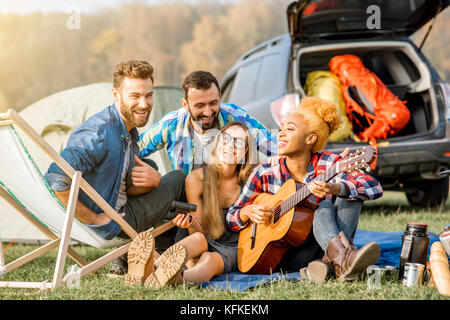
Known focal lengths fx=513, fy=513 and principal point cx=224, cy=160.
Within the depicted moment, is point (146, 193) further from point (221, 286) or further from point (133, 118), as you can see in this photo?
point (221, 286)

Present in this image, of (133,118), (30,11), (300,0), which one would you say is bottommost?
(133,118)

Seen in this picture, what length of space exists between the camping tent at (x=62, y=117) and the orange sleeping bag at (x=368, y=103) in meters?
1.64

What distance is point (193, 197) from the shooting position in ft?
9.74

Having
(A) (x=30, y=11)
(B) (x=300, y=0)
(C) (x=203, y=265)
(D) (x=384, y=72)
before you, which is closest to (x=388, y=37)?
(D) (x=384, y=72)

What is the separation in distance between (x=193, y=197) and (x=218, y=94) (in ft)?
2.29

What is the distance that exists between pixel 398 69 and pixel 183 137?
105 inches

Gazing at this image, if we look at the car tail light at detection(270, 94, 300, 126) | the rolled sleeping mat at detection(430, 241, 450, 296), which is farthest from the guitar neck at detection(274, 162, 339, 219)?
the car tail light at detection(270, 94, 300, 126)

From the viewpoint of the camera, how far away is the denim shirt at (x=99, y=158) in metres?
2.61

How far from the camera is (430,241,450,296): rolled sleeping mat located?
88.3 inches

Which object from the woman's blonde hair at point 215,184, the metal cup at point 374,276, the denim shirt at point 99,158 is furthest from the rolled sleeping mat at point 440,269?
the denim shirt at point 99,158

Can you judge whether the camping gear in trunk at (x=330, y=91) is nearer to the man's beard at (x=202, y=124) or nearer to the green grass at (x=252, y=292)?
the man's beard at (x=202, y=124)

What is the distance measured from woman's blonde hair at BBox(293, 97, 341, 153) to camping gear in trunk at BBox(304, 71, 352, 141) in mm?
1652
